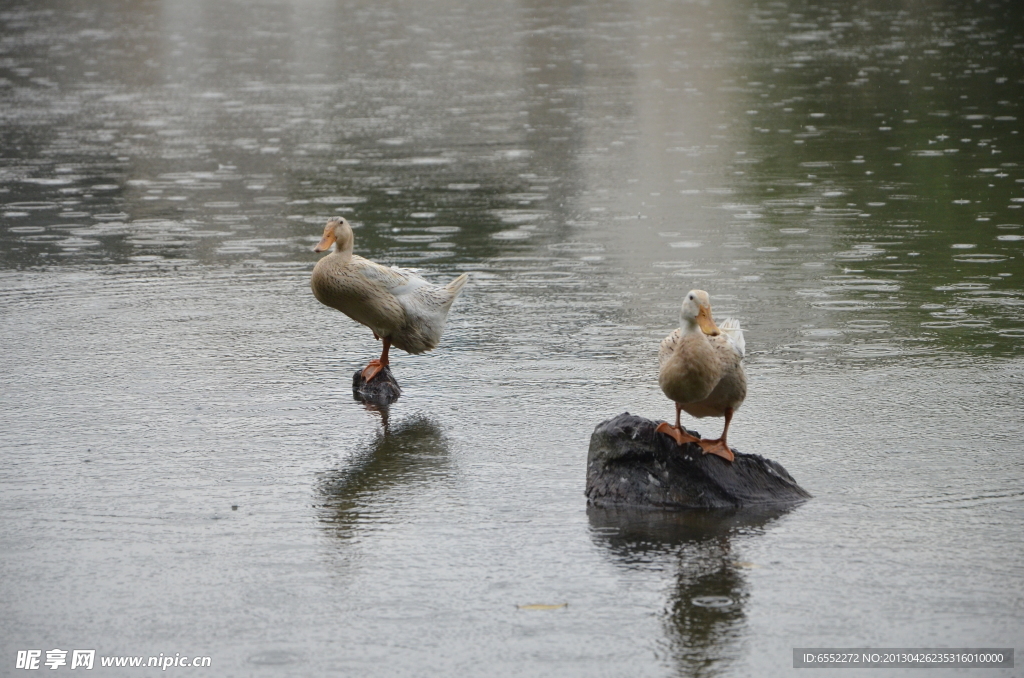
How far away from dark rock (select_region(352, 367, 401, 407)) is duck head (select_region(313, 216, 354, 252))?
0.78 metres

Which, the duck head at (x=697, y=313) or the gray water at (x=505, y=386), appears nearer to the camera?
the gray water at (x=505, y=386)

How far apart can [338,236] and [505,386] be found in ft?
4.39

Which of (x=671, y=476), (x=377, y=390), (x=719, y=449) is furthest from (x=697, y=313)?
(x=377, y=390)

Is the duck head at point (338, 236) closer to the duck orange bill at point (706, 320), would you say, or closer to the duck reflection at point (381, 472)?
the duck reflection at point (381, 472)

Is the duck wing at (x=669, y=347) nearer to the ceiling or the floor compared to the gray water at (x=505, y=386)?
nearer to the ceiling

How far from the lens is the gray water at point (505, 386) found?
5113 mm

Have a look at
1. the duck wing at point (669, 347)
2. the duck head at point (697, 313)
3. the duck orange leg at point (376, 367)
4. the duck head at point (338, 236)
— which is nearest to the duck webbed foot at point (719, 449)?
the duck wing at point (669, 347)

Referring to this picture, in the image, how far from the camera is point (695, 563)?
18.1 ft

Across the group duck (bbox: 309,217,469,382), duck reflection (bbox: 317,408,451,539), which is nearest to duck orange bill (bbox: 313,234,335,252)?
duck (bbox: 309,217,469,382)

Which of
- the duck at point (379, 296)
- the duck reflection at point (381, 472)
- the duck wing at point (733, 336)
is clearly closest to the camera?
the duck reflection at point (381, 472)

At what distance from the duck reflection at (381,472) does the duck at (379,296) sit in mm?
753

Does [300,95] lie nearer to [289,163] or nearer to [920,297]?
[289,163]

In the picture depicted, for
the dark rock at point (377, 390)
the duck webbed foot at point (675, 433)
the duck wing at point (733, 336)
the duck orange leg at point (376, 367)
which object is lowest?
the dark rock at point (377, 390)

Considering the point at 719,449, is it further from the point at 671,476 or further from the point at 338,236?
the point at 338,236
